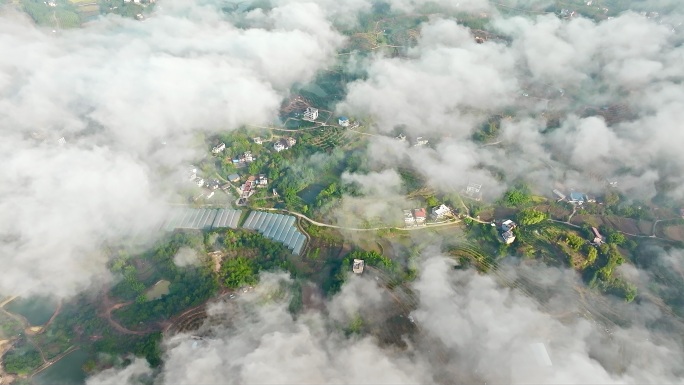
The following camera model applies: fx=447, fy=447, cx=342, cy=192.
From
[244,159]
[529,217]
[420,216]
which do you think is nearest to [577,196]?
[529,217]

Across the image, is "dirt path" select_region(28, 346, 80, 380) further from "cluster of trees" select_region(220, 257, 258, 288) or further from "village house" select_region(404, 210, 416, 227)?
"village house" select_region(404, 210, 416, 227)

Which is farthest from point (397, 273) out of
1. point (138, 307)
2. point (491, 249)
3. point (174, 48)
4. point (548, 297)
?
point (174, 48)

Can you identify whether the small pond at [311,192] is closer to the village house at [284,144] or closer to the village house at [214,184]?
the village house at [284,144]

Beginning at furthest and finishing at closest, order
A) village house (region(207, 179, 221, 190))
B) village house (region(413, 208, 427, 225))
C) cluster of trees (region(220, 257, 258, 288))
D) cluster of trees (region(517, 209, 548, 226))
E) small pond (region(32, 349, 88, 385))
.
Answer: village house (region(207, 179, 221, 190)) → village house (region(413, 208, 427, 225)) → cluster of trees (region(517, 209, 548, 226)) → cluster of trees (region(220, 257, 258, 288)) → small pond (region(32, 349, 88, 385))

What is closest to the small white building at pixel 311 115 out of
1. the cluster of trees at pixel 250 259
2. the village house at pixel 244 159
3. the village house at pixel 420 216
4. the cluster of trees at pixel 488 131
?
the village house at pixel 244 159

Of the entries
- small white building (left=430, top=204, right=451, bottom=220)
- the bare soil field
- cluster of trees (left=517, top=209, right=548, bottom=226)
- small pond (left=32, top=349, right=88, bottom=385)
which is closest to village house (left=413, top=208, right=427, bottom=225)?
small white building (left=430, top=204, right=451, bottom=220)

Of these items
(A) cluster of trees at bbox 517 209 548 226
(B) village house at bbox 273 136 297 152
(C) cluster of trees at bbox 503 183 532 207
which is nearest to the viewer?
(A) cluster of trees at bbox 517 209 548 226
